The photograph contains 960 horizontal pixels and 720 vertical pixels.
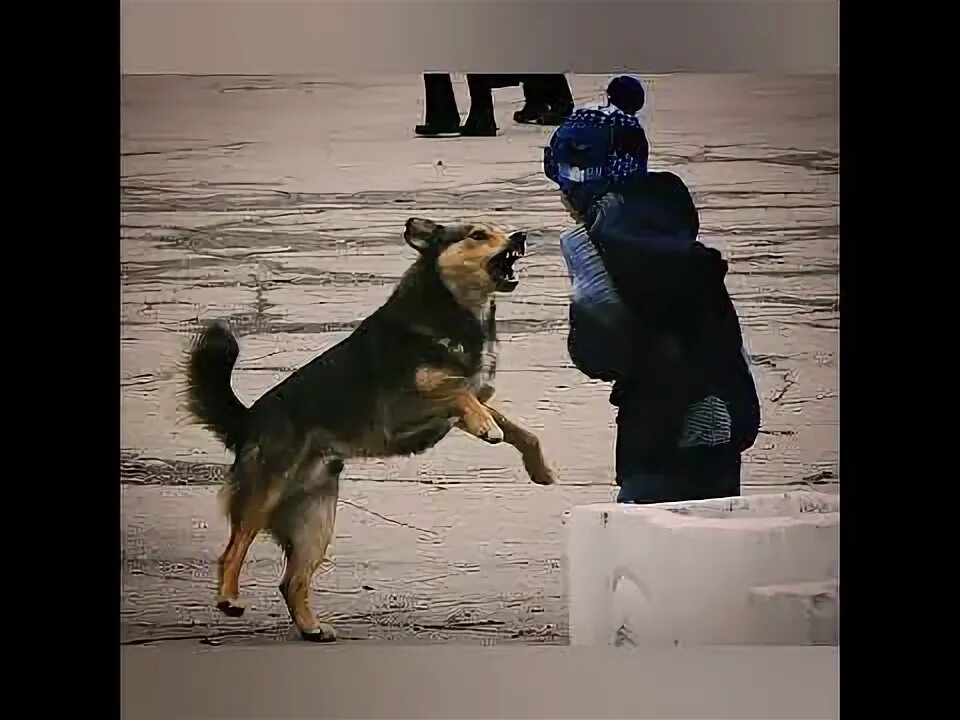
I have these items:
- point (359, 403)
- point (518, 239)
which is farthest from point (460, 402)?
point (518, 239)

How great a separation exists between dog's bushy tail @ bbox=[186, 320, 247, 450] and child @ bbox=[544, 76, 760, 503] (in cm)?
50

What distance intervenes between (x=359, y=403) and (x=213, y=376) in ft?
0.70

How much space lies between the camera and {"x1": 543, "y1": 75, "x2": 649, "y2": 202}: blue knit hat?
1615mm

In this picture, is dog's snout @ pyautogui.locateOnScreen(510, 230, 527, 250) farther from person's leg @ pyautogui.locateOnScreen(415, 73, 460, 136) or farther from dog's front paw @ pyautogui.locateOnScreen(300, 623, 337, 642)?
dog's front paw @ pyautogui.locateOnScreen(300, 623, 337, 642)

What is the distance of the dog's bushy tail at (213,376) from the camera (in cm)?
161

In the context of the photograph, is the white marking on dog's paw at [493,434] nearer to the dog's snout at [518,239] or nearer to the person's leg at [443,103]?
the dog's snout at [518,239]

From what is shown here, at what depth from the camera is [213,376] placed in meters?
1.61

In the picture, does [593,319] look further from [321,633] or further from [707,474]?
[321,633]

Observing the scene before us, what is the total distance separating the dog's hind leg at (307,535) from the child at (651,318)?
1.33 feet

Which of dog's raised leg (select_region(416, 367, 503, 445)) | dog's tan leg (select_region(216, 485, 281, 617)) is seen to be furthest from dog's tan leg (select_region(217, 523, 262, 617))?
dog's raised leg (select_region(416, 367, 503, 445))

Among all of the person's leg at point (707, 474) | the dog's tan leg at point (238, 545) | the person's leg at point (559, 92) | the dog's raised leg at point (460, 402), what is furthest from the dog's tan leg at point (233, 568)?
the person's leg at point (559, 92)

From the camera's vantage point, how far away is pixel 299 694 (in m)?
1.63
